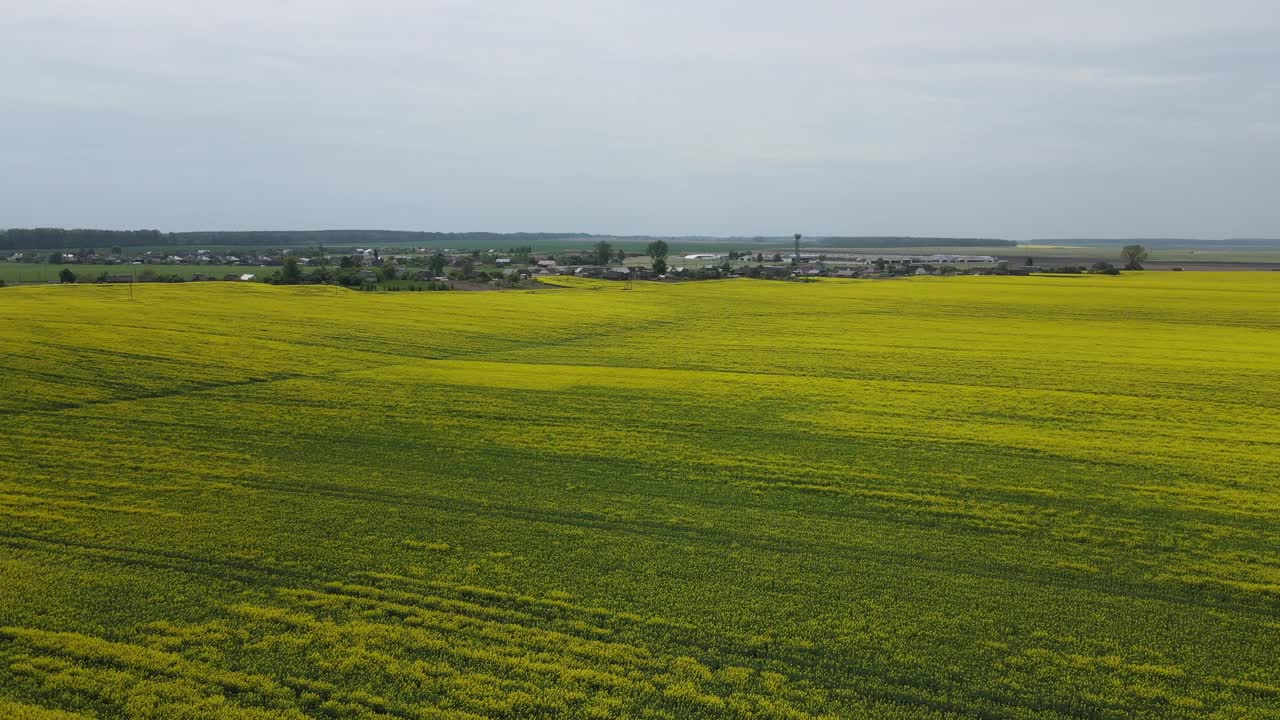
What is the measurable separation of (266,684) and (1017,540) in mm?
13206

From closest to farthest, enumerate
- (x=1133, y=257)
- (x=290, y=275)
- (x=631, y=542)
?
(x=631, y=542) → (x=290, y=275) → (x=1133, y=257)

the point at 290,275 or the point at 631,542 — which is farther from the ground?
the point at 290,275

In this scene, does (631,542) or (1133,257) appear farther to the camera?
(1133,257)

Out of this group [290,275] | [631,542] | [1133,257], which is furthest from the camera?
[1133,257]

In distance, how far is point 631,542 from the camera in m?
14.8

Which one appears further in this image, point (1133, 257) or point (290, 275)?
point (1133, 257)

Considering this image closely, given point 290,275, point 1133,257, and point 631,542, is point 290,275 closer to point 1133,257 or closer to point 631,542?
point 631,542

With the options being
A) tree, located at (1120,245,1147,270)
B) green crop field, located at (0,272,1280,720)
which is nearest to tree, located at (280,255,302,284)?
green crop field, located at (0,272,1280,720)

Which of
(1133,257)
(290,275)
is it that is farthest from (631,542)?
(1133,257)

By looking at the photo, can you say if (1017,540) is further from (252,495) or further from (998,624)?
(252,495)

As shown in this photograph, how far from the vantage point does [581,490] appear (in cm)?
1770

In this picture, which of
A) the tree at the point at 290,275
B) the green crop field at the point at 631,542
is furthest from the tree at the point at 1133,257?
the tree at the point at 290,275

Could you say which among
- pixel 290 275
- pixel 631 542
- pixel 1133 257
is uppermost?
pixel 1133 257

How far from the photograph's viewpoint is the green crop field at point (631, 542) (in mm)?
10398
